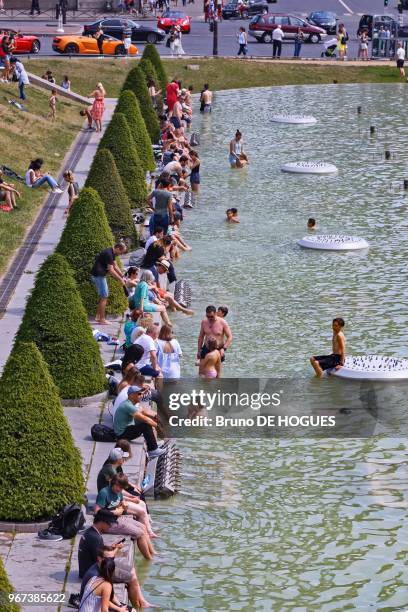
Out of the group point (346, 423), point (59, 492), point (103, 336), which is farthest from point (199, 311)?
point (59, 492)

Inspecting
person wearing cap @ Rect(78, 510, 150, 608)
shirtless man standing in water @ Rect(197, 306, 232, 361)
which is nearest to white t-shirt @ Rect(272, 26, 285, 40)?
shirtless man standing in water @ Rect(197, 306, 232, 361)

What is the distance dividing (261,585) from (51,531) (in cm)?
260

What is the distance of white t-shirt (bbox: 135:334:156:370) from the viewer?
77.8 feet

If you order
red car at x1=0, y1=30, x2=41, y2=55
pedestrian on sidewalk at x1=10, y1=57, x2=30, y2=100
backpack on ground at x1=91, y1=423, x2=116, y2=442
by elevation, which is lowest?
red car at x1=0, y1=30, x2=41, y2=55

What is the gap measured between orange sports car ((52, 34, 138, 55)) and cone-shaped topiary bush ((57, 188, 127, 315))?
1655 inches

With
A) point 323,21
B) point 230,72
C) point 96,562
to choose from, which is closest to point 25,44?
point 230,72

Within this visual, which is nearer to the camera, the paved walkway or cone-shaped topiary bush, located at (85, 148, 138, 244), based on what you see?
the paved walkway

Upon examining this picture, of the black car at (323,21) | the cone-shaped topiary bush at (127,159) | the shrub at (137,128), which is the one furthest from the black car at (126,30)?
the cone-shaped topiary bush at (127,159)

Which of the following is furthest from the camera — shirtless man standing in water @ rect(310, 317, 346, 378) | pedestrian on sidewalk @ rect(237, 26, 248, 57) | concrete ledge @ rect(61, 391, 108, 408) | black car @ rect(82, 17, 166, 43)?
black car @ rect(82, 17, 166, 43)

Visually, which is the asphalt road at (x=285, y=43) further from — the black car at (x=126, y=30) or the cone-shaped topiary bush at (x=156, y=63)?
the cone-shaped topiary bush at (x=156, y=63)

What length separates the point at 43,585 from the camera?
16.9 metres

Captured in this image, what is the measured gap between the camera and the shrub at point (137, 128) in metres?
42.8

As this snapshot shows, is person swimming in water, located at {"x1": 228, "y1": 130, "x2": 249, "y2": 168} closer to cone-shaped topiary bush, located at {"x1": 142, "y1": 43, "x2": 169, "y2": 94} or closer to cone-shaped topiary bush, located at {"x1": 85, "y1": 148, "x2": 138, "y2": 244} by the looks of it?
cone-shaped topiary bush, located at {"x1": 142, "y1": 43, "x2": 169, "y2": 94}

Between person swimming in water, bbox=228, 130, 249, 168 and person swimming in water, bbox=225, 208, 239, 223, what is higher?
person swimming in water, bbox=225, 208, 239, 223
